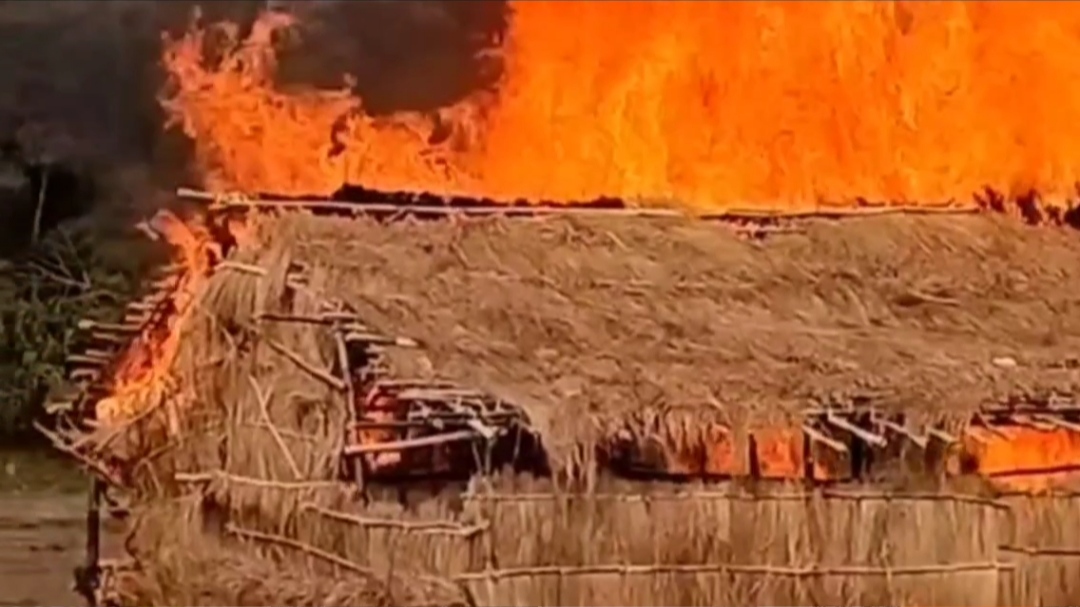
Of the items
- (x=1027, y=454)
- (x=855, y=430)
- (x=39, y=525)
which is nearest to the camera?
(x=855, y=430)

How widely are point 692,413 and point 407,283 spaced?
1.39 meters

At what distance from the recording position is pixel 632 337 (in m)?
8.05

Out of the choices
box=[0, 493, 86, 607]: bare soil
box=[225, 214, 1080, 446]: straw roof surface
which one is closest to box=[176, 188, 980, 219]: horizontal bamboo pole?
box=[225, 214, 1080, 446]: straw roof surface

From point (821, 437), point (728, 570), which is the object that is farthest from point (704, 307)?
point (728, 570)

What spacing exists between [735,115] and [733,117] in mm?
16

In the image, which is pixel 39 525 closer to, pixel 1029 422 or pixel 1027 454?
pixel 1027 454

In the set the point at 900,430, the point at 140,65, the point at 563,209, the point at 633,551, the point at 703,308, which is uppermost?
the point at 140,65

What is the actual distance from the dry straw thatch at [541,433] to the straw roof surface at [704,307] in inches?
0.6

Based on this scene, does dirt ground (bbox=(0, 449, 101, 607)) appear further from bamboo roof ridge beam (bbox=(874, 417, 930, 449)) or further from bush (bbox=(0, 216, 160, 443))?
bamboo roof ridge beam (bbox=(874, 417, 930, 449))

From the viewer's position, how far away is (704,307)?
8.39 meters

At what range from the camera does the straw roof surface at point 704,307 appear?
7.65 meters

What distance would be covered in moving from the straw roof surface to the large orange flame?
33.9 inches

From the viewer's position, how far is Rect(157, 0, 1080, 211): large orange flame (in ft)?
32.8

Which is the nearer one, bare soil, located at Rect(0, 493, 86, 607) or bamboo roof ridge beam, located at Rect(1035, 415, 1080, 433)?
bamboo roof ridge beam, located at Rect(1035, 415, 1080, 433)
